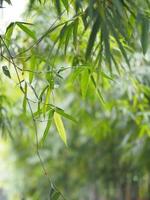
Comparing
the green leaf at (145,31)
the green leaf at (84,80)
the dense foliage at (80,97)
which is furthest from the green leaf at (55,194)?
the green leaf at (145,31)

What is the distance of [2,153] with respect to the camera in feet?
24.0

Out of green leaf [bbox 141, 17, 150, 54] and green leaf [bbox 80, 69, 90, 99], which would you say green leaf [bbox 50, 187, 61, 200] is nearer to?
green leaf [bbox 80, 69, 90, 99]

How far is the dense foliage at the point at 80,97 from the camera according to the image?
4.43 feet

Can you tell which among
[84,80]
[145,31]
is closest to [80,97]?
[84,80]

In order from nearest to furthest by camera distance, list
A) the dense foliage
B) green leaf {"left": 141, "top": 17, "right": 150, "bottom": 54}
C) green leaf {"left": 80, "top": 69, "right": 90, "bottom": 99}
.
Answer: green leaf {"left": 141, "top": 17, "right": 150, "bottom": 54}
the dense foliage
green leaf {"left": 80, "top": 69, "right": 90, "bottom": 99}

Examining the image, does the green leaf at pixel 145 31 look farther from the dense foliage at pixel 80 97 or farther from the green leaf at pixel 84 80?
the green leaf at pixel 84 80

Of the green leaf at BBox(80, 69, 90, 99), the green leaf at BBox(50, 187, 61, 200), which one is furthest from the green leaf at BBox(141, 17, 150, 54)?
the green leaf at BBox(50, 187, 61, 200)

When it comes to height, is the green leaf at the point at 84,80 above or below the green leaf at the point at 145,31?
below

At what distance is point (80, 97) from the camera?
357cm

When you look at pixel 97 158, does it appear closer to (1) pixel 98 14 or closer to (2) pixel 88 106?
(2) pixel 88 106

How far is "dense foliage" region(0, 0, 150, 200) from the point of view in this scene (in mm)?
1350

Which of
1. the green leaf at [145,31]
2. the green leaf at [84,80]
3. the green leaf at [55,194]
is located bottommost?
the green leaf at [55,194]

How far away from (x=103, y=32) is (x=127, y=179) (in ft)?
13.5

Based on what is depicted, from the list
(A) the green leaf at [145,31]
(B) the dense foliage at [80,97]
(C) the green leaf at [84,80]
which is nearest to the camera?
(A) the green leaf at [145,31]
